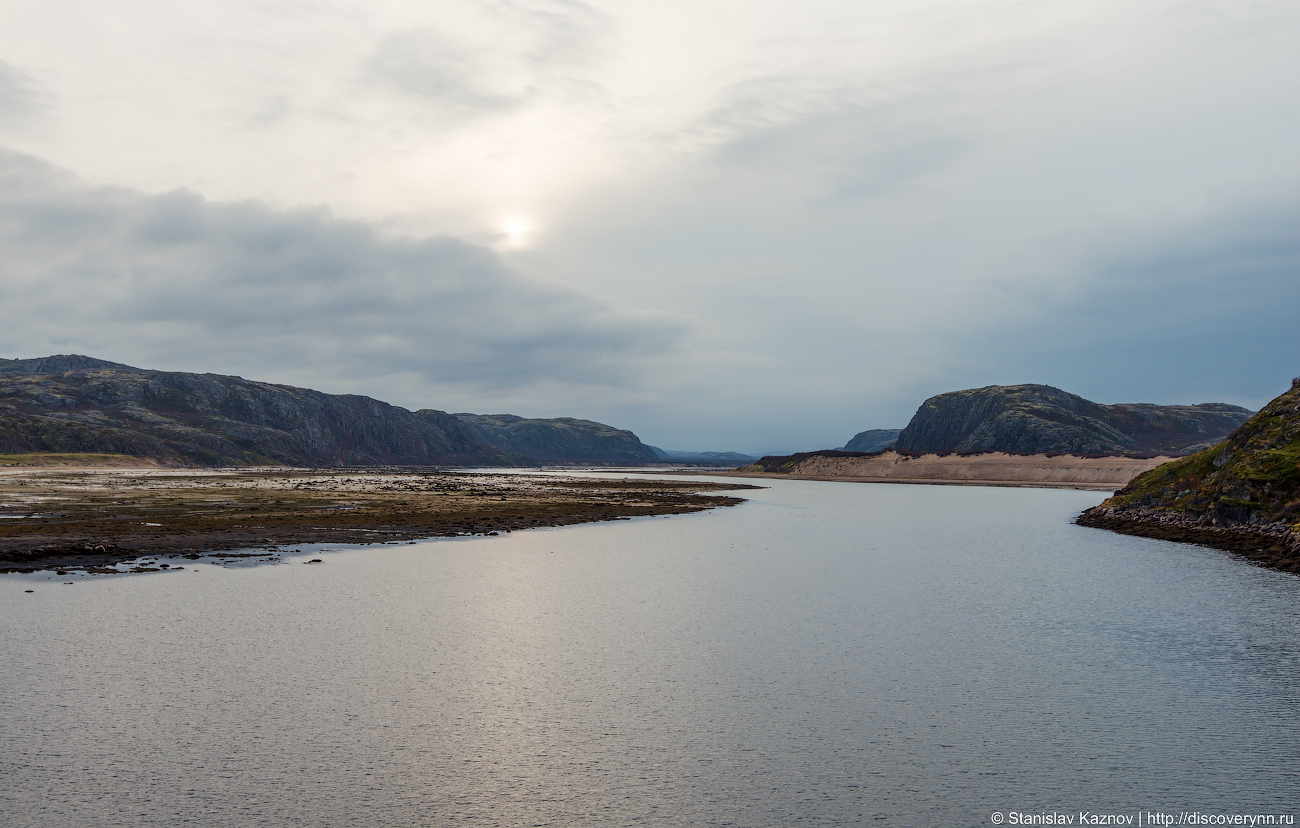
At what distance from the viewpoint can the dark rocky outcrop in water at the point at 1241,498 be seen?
39281 mm

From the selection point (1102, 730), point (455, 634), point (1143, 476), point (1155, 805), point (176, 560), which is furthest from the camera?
point (1143, 476)

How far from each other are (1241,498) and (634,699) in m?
45.9

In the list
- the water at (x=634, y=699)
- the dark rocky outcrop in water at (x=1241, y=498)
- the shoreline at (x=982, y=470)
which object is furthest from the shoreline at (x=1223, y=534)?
the shoreline at (x=982, y=470)

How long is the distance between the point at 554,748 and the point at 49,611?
60.5ft

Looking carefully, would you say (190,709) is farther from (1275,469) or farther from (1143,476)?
(1143,476)

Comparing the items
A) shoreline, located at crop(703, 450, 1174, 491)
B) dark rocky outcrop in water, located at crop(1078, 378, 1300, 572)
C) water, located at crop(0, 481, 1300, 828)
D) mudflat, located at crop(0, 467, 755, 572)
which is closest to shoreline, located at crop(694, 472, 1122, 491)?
shoreline, located at crop(703, 450, 1174, 491)

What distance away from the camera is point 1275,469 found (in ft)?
141

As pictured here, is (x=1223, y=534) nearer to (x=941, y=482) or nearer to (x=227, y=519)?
(x=227, y=519)

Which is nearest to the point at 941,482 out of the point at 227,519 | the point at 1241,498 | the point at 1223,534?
the point at 1241,498

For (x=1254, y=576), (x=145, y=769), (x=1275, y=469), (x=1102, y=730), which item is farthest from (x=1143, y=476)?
(x=145, y=769)

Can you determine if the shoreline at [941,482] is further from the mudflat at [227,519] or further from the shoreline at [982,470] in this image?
the mudflat at [227,519]

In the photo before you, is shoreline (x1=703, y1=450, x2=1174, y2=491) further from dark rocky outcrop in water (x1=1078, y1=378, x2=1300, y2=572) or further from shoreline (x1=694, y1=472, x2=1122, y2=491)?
dark rocky outcrop in water (x1=1078, y1=378, x2=1300, y2=572)

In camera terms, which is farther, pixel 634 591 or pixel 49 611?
pixel 634 591

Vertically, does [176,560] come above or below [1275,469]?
below
